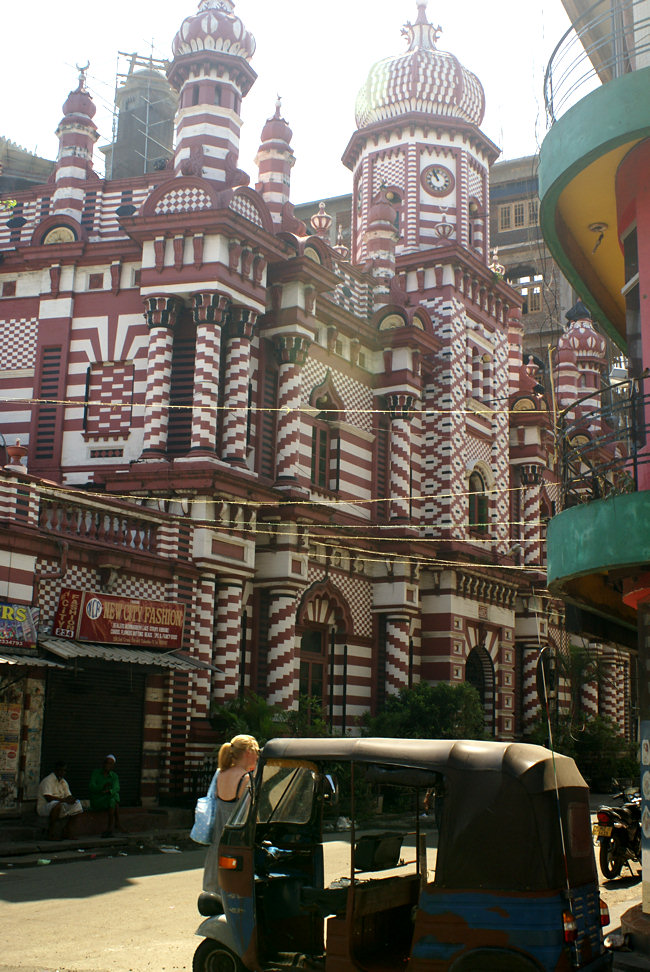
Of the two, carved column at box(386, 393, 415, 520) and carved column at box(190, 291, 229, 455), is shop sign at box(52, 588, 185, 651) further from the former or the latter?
carved column at box(386, 393, 415, 520)

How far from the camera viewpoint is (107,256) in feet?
85.5

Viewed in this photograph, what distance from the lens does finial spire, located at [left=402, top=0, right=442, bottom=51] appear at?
123 feet

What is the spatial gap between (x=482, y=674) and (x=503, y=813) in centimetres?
2703

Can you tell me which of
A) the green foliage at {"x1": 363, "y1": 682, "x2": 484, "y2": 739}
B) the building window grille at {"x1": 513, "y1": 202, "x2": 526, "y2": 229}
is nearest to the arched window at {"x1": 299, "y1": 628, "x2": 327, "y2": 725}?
the green foliage at {"x1": 363, "y1": 682, "x2": 484, "y2": 739}

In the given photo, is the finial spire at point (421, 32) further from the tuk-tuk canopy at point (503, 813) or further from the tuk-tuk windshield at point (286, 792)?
the tuk-tuk canopy at point (503, 813)

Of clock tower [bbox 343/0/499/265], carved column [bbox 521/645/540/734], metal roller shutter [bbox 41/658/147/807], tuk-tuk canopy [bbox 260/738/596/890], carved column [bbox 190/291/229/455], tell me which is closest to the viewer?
tuk-tuk canopy [bbox 260/738/596/890]

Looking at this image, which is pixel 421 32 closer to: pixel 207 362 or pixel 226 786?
pixel 207 362

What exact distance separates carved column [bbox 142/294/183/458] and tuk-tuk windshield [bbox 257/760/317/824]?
16.1 metres

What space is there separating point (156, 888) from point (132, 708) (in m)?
7.67

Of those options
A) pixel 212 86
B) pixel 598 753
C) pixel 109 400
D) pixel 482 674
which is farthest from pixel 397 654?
pixel 212 86

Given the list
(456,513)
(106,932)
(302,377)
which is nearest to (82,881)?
(106,932)

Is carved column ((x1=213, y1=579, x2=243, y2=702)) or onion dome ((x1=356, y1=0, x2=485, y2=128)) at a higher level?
onion dome ((x1=356, y1=0, x2=485, y2=128))

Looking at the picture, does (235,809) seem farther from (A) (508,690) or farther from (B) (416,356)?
(A) (508,690)

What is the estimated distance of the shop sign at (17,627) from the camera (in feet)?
55.1
